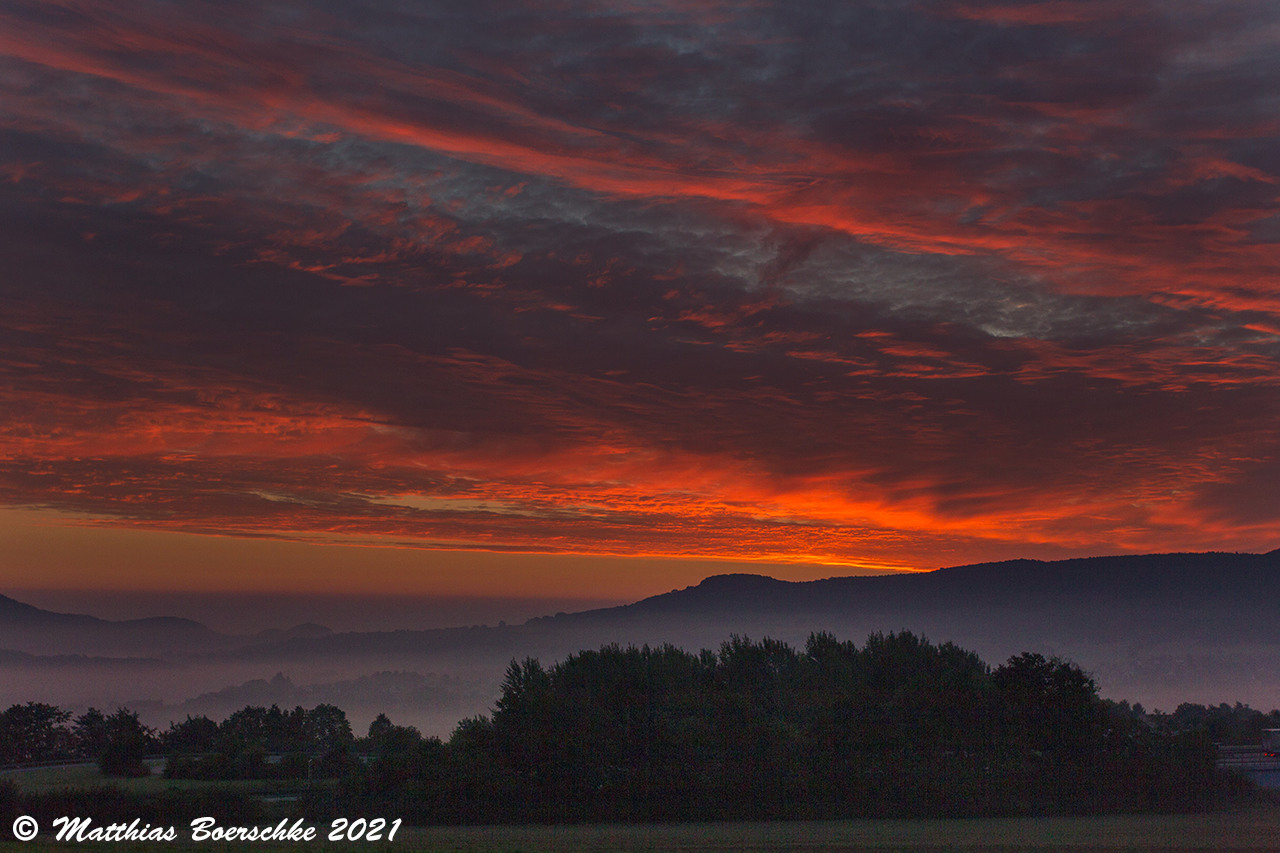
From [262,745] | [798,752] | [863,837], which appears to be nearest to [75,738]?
[262,745]

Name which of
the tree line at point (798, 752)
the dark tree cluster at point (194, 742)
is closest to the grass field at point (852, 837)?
the tree line at point (798, 752)

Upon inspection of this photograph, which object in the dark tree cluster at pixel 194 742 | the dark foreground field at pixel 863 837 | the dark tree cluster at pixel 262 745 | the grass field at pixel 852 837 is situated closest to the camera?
the grass field at pixel 852 837

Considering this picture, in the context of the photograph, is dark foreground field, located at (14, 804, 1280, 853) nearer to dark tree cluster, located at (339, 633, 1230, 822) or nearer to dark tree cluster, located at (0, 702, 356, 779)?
dark tree cluster, located at (339, 633, 1230, 822)

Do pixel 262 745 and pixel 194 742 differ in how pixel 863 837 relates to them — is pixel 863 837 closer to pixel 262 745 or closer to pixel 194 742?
pixel 262 745

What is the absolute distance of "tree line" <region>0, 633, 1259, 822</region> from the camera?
47.8 m

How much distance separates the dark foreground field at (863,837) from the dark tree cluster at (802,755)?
2.68 meters

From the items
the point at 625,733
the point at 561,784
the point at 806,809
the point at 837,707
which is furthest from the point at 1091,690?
the point at 561,784

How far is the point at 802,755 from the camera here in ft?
165

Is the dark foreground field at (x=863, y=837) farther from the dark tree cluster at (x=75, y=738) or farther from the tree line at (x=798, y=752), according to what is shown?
the dark tree cluster at (x=75, y=738)

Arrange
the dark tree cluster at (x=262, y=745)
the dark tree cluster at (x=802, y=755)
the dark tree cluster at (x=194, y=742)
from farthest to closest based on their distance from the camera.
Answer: the dark tree cluster at (x=194, y=742) < the dark tree cluster at (x=262, y=745) < the dark tree cluster at (x=802, y=755)

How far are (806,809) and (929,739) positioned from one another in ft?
29.2

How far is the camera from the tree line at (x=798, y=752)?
47750 mm

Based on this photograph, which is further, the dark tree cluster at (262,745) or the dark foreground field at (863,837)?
the dark tree cluster at (262,745)

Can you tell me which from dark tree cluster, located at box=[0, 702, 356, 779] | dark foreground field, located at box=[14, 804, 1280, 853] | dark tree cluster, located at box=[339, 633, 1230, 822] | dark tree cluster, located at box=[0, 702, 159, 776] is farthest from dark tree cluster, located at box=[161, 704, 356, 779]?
dark foreground field, located at box=[14, 804, 1280, 853]
